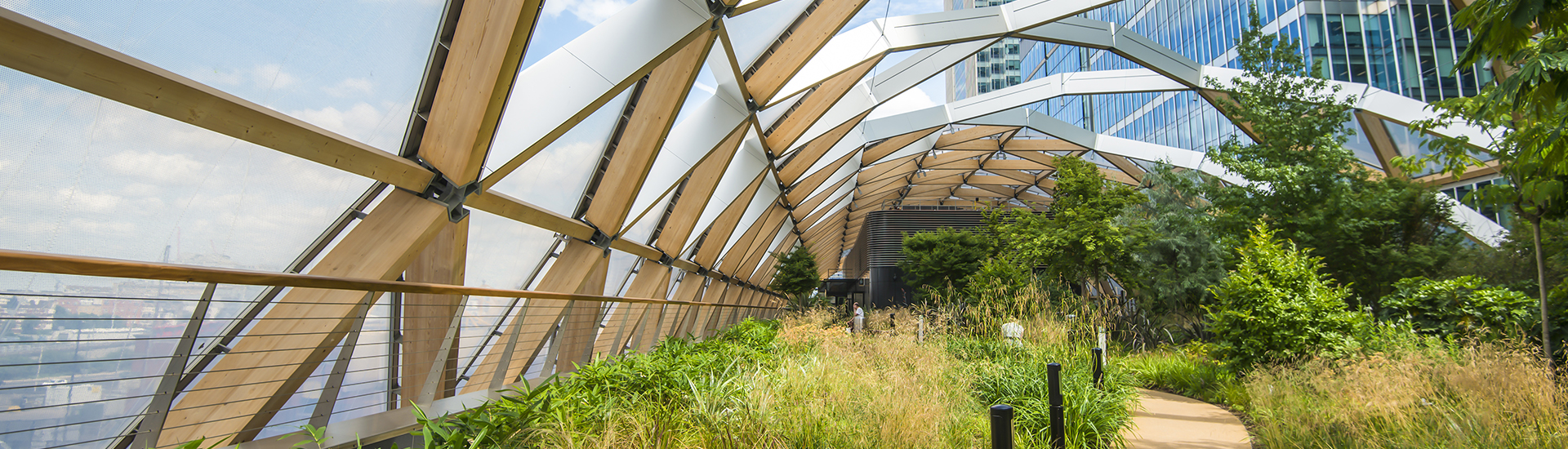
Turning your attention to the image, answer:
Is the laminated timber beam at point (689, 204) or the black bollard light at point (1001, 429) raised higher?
the laminated timber beam at point (689, 204)

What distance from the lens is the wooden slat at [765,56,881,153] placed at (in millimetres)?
11297

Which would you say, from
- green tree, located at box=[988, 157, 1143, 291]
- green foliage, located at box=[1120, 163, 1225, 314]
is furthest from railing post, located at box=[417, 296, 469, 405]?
green foliage, located at box=[1120, 163, 1225, 314]

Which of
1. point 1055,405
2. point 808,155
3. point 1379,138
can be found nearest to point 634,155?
point 1055,405

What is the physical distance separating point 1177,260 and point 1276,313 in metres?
8.51

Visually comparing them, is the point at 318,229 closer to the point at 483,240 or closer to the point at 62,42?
the point at 483,240

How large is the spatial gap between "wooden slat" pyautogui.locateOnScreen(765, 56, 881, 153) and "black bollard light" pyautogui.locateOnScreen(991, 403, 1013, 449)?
8.52m

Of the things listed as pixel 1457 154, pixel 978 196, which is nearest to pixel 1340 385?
pixel 1457 154

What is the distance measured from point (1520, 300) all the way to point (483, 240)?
9172 millimetres

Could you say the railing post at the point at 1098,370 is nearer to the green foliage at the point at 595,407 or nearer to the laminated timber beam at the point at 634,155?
the green foliage at the point at 595,407

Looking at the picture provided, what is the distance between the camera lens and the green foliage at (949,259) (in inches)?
862

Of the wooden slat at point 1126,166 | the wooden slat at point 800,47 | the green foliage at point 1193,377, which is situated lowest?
the green foliage at point 1193,377

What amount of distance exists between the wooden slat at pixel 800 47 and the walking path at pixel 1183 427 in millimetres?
5134

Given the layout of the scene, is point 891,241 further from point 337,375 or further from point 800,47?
point 337,375

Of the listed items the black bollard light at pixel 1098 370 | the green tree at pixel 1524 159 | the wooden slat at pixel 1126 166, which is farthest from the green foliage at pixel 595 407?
the wooden slat at pixel 1126 166
